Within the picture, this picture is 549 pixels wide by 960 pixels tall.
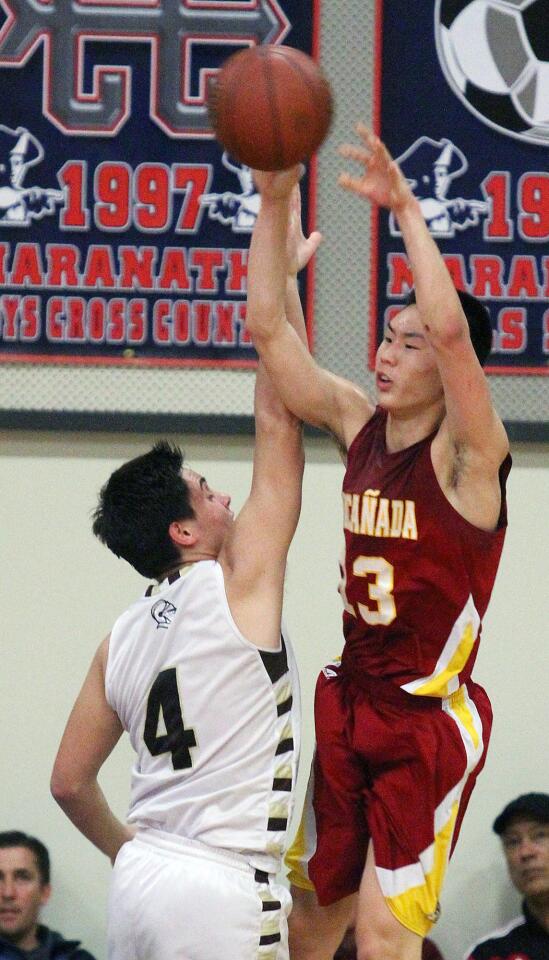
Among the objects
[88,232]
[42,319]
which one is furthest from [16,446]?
[88,232]

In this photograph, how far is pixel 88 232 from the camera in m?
6.22

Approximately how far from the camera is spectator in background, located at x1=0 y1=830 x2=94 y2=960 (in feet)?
18.5

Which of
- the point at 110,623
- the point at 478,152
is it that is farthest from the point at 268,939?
the point at 478,152

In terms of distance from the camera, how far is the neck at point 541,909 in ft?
18.5

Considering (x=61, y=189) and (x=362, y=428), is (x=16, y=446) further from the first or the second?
(x=362, y=428)

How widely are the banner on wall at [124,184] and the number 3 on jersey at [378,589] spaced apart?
2556 mm

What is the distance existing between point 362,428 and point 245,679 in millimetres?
760

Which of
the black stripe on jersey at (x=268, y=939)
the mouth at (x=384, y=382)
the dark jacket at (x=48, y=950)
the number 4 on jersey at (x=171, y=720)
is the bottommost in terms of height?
the dark jacket at (x=48, y=950)

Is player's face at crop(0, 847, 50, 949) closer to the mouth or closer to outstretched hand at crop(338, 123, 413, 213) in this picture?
the mouth

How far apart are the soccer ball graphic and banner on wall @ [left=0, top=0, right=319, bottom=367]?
1.90ft

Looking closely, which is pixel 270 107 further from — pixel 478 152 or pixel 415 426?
pixel 478 152

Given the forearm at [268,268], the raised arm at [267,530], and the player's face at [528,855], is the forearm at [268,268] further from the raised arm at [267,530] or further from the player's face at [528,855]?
the player's face at [528,855]

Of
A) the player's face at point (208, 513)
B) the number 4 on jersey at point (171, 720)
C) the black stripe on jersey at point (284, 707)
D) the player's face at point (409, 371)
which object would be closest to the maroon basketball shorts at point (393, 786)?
the black stripe on jersey at point (284, 707)

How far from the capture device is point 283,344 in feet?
12.7
